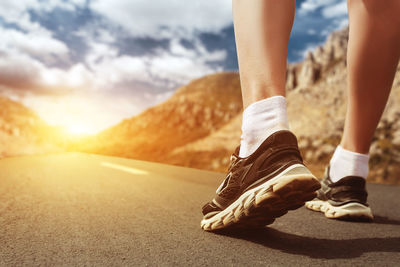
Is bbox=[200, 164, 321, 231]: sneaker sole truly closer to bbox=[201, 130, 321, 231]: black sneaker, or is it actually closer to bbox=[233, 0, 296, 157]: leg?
bbox=[201, 130, 321, 231]: black sneaker

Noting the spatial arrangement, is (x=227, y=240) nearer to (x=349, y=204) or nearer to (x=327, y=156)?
(x=349, y=204)

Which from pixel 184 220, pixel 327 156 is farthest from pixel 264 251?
pixel 327 156

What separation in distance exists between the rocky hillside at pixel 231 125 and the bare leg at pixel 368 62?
4857 millimetres

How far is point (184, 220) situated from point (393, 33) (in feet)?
4.96

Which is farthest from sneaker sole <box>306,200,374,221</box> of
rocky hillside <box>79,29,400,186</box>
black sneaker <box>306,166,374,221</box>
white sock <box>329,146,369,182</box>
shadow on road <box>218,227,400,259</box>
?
rocky hillside <box>79,29,400,186</box>

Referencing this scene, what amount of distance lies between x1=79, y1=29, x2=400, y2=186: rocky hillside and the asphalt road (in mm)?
5257

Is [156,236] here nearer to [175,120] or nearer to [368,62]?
[368,62]

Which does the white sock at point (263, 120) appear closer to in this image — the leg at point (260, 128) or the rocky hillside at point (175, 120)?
the leg at point (260, 128)

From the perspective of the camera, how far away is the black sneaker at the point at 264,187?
1.03 meters

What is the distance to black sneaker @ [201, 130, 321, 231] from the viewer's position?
103 cm

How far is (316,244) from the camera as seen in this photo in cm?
122

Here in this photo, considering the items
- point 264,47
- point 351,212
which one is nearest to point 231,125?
point 351,212

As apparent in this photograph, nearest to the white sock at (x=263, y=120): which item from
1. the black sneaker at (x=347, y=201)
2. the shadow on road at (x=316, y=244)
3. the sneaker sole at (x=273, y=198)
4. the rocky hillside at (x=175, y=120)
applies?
the sneaker sole at (x=273, y=198)

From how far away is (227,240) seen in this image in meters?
1.20
